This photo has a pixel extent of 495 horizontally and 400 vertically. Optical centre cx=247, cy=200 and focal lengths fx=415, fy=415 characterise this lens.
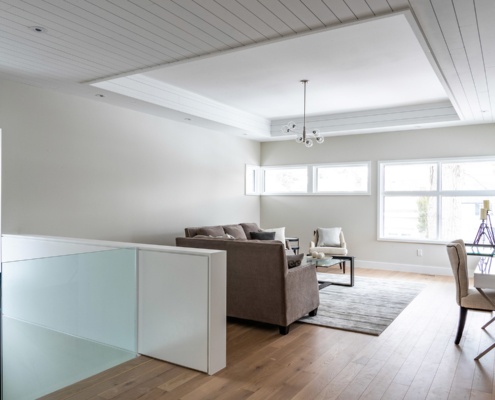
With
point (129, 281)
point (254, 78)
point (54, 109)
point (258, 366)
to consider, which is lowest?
point (258, 366)

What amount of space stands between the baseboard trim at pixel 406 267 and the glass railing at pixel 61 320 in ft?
18.5

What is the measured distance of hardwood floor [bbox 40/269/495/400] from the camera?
2.91 meters

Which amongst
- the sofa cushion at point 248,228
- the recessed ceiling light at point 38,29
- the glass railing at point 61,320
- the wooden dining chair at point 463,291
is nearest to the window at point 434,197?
the sofa cushion at point 248,228

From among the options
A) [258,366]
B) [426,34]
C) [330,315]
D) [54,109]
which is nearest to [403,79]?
[426,34]

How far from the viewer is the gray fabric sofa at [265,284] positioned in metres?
4.15

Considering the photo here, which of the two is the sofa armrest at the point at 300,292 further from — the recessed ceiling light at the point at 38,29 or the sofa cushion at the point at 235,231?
the recessed ceiling light at the point at 38,29

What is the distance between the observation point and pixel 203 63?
4953 millimetres

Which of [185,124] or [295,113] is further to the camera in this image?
[295,113]

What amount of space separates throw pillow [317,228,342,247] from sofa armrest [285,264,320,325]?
10.1 feet

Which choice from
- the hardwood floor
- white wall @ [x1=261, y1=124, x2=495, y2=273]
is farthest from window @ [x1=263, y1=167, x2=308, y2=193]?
the hardwood floor

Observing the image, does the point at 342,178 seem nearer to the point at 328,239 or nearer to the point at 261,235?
the point at 328,239

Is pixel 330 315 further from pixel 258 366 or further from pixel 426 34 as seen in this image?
pixel 426 34

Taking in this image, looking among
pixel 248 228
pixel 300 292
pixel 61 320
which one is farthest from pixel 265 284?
pixel 248 228

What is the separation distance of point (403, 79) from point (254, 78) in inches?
77.7
